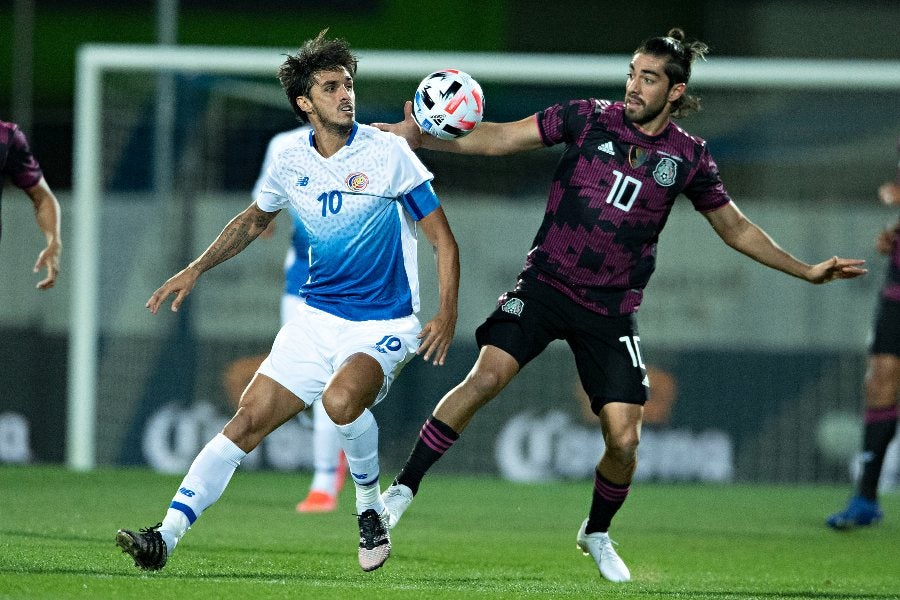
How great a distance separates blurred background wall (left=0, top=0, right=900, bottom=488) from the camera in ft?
39.0

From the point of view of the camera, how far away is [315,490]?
29.6ft

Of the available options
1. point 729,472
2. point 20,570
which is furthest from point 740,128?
point 20,570

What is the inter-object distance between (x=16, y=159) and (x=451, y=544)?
282 cm

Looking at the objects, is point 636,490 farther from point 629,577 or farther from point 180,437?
point 629,577

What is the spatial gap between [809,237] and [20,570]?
7791mm

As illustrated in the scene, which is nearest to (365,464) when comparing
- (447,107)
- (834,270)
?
(447,107)

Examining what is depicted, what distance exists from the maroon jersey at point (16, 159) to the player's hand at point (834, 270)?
373 centimetres

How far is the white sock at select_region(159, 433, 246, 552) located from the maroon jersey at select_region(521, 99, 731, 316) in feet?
5.46

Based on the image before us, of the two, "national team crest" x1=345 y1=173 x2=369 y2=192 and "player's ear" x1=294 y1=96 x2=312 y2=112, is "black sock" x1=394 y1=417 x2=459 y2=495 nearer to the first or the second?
"national team crest" x1=345 y1=173 x2=369 y2=192

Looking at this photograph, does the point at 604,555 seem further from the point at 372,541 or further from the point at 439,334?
the point at 439,334

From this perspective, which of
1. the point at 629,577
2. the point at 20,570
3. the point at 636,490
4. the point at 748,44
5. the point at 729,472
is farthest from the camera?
the point at 748,44

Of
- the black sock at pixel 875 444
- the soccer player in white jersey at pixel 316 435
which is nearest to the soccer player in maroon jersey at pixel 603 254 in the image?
the soccer player in white jersey at pixel 316 435

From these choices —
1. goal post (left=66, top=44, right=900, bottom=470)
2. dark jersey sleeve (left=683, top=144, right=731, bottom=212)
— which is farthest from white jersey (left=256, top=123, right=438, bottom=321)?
goal post (left=66, top=44, right=900, bottom=470)

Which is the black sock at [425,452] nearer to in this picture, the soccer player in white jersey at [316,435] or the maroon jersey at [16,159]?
the soccer player in white jersey at [316,435]
